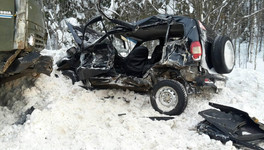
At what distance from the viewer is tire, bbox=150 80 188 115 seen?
4.01m

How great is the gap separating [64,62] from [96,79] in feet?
3.82

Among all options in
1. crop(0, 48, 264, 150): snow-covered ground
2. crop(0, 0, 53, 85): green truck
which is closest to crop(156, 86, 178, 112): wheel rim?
crop(0, 48, 264, 150): snow-covered ground

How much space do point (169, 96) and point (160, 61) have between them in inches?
27.5

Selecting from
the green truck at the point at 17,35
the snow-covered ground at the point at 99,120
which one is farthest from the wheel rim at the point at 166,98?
the green truck at the point at 17,35

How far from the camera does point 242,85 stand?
6.03 m

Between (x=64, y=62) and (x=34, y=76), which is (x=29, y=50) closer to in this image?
(x=34, y=76)

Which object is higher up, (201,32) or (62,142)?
(201,32)

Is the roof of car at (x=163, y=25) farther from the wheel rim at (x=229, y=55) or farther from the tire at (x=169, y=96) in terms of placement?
the tire at (x=169, y=96)

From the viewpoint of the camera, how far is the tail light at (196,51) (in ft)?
13.0

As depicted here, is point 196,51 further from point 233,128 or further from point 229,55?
point 233,128

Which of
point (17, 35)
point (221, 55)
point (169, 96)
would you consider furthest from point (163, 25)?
point (17, 35)

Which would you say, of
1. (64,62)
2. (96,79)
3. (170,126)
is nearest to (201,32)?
(170,126)

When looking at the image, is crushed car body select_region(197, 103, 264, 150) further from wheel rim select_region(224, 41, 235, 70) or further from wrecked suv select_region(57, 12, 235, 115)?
wheel rim select_region(224, 41, 235, 70)

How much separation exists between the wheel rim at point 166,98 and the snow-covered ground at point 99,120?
0.22m
